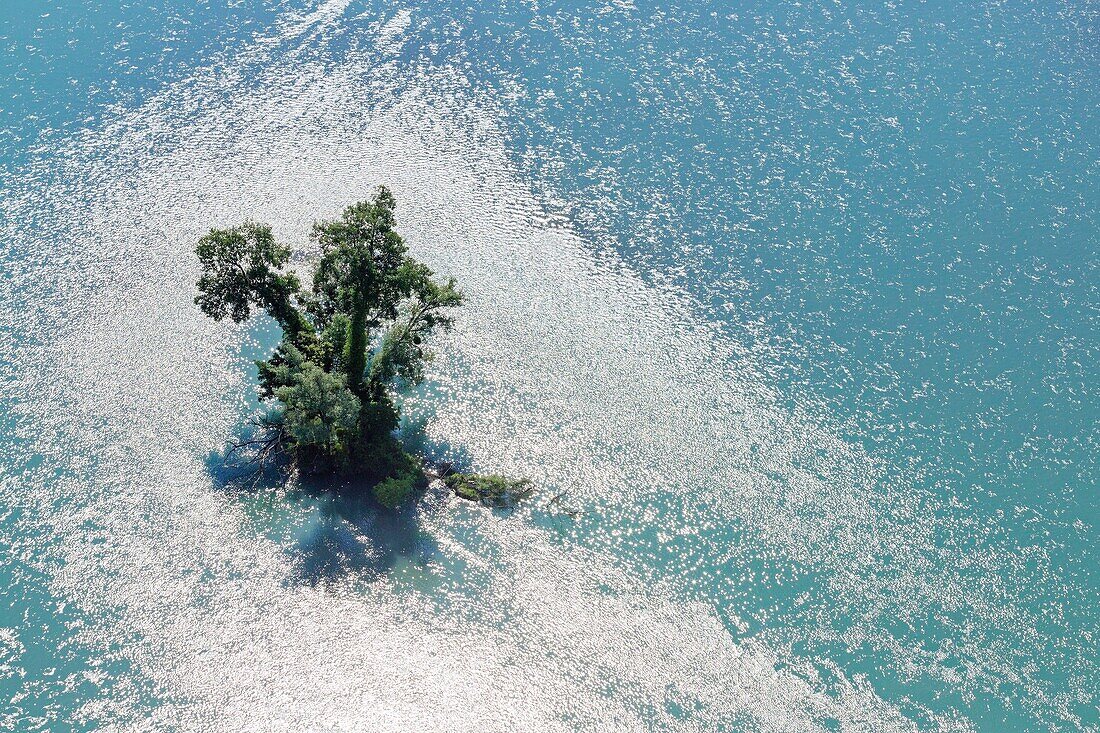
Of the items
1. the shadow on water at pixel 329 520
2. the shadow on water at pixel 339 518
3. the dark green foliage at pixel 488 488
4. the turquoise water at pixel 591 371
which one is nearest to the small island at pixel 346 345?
the dark green foliage at pixel 488 488

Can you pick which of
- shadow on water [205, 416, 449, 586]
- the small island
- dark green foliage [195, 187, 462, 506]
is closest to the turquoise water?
shadow on water [205, 416, 449, 586]

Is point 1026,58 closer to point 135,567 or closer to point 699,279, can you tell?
point 699,279

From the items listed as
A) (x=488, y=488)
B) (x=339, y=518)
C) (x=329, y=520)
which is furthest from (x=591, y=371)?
(x=329, y=520)

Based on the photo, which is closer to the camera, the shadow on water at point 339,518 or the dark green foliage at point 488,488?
the shadow on water at point 339,518

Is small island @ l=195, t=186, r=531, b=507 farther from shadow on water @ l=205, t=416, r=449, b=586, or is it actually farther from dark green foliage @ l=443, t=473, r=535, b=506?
shadow on water @ l=205, t=416, r=449, b=586

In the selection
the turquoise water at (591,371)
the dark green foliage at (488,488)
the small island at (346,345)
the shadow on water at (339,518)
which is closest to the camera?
the turquoise water at (591,371)

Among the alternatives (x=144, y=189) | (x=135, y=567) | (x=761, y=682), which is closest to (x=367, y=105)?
(x=144, y=189)

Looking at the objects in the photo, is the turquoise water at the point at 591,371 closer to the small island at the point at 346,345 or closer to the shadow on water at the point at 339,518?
the shadow on water at the point at 339,518
